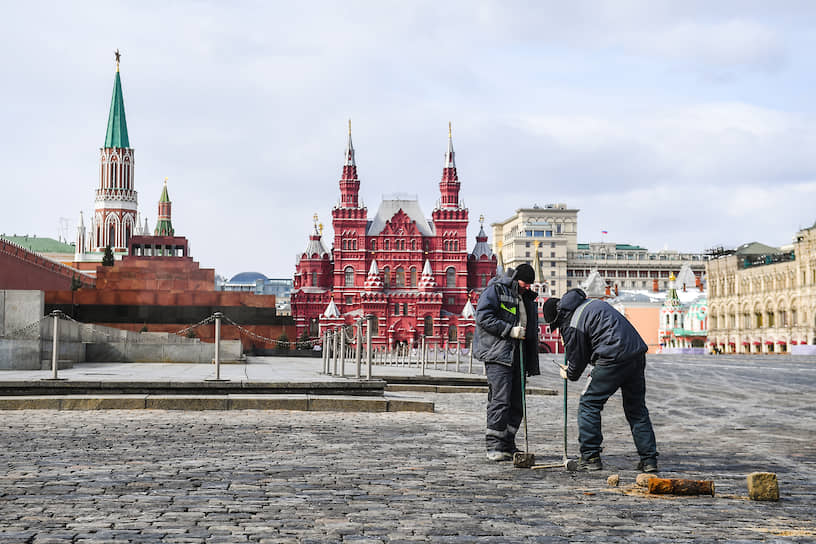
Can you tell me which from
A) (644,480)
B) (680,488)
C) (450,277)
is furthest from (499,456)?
(450,277)

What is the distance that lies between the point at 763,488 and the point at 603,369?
1.75 metres

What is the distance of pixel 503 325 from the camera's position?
27.3ft

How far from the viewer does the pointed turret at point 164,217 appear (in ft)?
457

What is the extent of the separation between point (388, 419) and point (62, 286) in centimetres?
5899

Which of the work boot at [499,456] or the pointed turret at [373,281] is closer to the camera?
the work boot at [499,456]

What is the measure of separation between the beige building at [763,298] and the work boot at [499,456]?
85.9 m

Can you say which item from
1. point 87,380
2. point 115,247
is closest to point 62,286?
point 87,380

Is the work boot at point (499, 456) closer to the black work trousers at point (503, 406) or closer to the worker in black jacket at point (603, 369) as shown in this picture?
the black work trousers at point (503, 406)

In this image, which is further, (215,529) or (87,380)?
(87,380)

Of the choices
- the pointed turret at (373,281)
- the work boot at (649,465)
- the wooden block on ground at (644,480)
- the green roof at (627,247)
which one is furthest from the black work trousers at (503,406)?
the green roof at (627,247)

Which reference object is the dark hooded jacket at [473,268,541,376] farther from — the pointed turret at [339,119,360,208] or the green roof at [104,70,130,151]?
the green roof at [104,70,130,151]

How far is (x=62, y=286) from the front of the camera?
66312mm

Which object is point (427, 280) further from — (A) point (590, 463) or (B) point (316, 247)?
(A) point (590, 463)

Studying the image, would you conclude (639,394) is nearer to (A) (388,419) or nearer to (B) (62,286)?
(A) (388,419)
